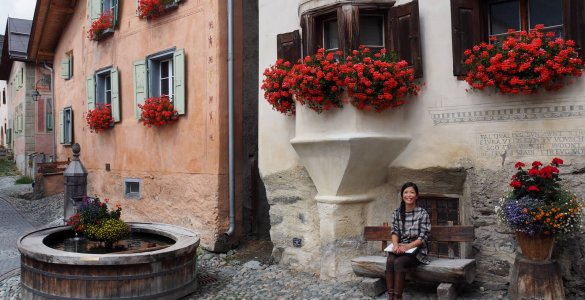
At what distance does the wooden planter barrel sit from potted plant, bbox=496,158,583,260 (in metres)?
3.71

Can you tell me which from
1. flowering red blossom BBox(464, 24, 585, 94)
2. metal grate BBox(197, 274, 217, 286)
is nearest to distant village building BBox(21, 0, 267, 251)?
metal grate BBox(197, 274, 217, 286)

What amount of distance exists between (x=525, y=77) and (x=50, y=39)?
15001 millimetres

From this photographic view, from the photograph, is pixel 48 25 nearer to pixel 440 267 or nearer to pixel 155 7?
pixel 155 7

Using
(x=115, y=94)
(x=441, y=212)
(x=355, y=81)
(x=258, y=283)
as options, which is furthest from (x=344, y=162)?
(x=115, y=94)

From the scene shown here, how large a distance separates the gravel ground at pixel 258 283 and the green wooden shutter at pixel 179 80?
2627mm

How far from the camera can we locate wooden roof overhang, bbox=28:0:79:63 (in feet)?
48.8

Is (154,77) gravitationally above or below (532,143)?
above

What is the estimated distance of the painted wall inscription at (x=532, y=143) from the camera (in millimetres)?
5418

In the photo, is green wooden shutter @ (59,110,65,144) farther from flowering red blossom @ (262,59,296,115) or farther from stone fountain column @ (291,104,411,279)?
stone fountain column @ (291,104,411,279)

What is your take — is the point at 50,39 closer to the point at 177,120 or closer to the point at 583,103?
the point at 177,120

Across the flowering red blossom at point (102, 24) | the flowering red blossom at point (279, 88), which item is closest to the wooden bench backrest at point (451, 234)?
the flowering red blossom at point (279, 88)

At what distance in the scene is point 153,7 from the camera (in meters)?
9.91

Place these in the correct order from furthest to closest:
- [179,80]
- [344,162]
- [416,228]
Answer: [179,80] < [344,162] < [416,228]

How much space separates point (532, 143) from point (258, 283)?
153 inches
